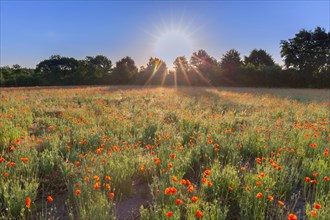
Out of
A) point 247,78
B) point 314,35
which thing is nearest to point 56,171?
point 247,78

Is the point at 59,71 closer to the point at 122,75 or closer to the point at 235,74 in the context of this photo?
the point at 122,75

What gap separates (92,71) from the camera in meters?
53.8

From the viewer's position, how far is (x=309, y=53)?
156 ft

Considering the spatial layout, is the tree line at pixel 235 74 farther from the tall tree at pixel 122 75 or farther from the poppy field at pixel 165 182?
the poppy field at pixel 165 182

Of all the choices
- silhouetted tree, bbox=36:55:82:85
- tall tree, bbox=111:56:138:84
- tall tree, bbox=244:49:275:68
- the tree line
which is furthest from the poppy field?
tall tree, bbox=244:49:275:68

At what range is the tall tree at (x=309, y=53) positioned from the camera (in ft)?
147

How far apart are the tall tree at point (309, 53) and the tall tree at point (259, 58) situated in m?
11.0

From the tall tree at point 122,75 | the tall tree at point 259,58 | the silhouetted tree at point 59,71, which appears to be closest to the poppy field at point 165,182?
the tall tree at point 122,75

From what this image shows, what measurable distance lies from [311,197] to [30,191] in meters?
3.59

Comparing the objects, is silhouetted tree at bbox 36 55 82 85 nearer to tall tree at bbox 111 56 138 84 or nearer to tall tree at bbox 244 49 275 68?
tall tree at bbox 111 56 138 84

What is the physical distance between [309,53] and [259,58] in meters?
15.4

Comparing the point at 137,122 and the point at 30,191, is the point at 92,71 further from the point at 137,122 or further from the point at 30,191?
the point at 30,191

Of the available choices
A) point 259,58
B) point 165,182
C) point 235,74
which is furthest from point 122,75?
point 165,182

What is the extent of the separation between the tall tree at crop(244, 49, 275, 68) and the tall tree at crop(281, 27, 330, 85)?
1102 cm
